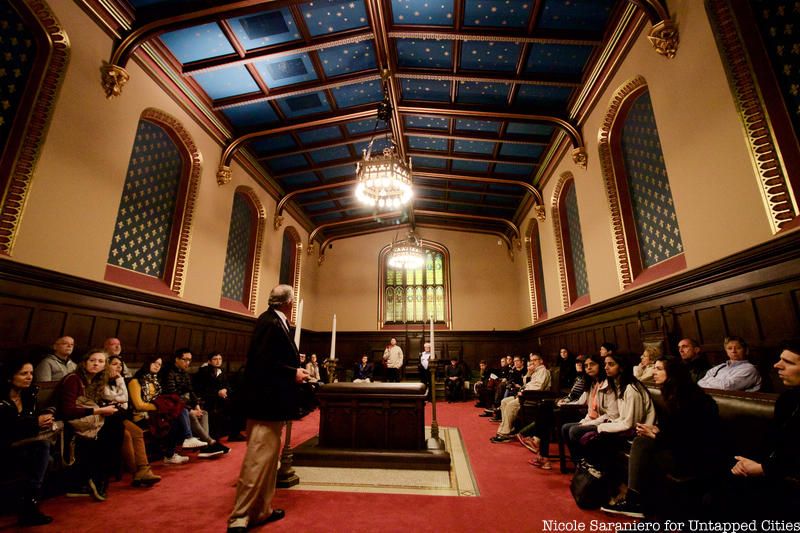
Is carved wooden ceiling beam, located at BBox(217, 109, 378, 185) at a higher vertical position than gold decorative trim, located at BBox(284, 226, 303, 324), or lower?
higher

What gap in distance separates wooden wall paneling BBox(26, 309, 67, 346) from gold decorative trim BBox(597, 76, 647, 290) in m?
7.66

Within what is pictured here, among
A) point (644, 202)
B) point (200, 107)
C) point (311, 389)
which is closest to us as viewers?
point (311, 389)

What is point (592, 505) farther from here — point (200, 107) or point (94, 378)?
point (200, 107)

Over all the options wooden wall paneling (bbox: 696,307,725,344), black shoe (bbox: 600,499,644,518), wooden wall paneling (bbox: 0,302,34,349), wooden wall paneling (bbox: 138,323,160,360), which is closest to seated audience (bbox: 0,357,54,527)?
wooden wall paneling (bbox: 0,302,34,349)

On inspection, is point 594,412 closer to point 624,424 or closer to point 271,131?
point 624,424

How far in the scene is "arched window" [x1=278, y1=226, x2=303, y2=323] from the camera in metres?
10.6

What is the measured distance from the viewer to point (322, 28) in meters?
5.39

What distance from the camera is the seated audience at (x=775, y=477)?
1.64m

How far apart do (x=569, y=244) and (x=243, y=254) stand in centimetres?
770

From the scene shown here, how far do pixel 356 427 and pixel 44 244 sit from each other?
13.2ft

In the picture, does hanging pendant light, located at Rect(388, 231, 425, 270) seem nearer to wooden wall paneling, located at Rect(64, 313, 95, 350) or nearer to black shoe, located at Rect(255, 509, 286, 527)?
wooden wall paneling, located at Rect(64, 313, 95, 350)

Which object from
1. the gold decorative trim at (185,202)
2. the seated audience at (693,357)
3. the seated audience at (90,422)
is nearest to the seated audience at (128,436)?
the seated audience at (90,422)

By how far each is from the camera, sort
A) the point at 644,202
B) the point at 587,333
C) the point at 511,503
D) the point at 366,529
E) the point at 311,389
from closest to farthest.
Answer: the point at 366,529, the point at 311,389, the point at 511,503, the point at 644,202, the point at 587,333

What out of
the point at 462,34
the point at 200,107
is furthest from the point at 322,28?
the point at 200,107
